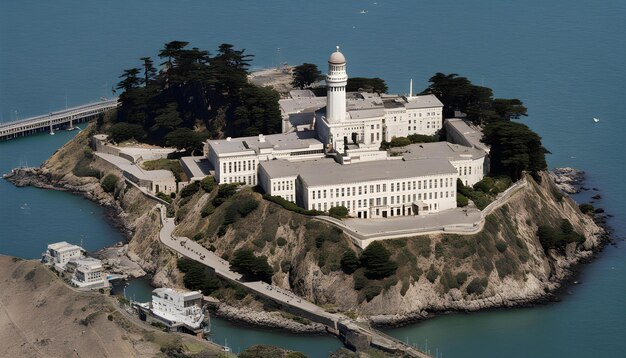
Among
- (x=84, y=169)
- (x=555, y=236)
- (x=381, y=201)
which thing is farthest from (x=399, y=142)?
(x=84, y=169)

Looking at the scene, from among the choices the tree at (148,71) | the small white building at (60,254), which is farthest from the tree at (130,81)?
the small white building at (60,254)

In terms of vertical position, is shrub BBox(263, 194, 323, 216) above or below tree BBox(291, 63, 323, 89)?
below

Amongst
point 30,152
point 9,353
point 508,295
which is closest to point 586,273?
point 508,295

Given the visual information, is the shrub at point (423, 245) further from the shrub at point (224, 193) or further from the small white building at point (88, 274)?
the small white building at point (88, 274)

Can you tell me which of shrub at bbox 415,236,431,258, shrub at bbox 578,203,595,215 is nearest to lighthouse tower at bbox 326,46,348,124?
shrub at bbox 415,236,431,258

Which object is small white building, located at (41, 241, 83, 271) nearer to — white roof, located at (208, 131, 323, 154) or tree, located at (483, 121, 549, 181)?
white roof, located at (208, 131, 323, 154)

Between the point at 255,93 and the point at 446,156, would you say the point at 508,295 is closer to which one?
the point at 446,156
